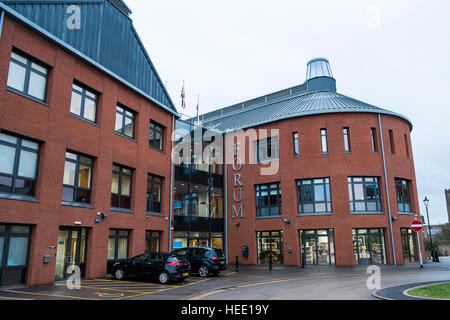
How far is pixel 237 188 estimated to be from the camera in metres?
29.7

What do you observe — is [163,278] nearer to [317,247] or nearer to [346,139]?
[317,247]

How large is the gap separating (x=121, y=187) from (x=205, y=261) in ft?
20.7

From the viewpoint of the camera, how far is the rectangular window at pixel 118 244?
18766mm

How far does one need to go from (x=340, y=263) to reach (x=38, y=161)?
64.4ft

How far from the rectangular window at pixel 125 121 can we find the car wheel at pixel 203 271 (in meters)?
8.65

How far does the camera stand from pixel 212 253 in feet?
62.0

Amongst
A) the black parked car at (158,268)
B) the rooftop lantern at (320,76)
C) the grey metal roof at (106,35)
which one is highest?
the rooftop lantern at (320,76)

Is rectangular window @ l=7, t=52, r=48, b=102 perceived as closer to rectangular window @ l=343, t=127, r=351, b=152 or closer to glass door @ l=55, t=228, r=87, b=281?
glass door @ l=55, t=228, r=87, b=281

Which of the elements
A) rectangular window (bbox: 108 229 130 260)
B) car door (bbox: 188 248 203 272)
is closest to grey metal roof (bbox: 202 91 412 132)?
car door (bbox: 188 248 203 272)

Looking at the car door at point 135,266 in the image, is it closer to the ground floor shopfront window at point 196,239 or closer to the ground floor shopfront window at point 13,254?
the ground floor shopfront window at point 13,254

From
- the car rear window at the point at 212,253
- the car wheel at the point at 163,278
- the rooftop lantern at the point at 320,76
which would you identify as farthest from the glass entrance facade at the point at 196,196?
the rooftop lantern at the point at 320,76

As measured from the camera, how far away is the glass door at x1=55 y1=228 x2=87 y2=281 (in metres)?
15.7
